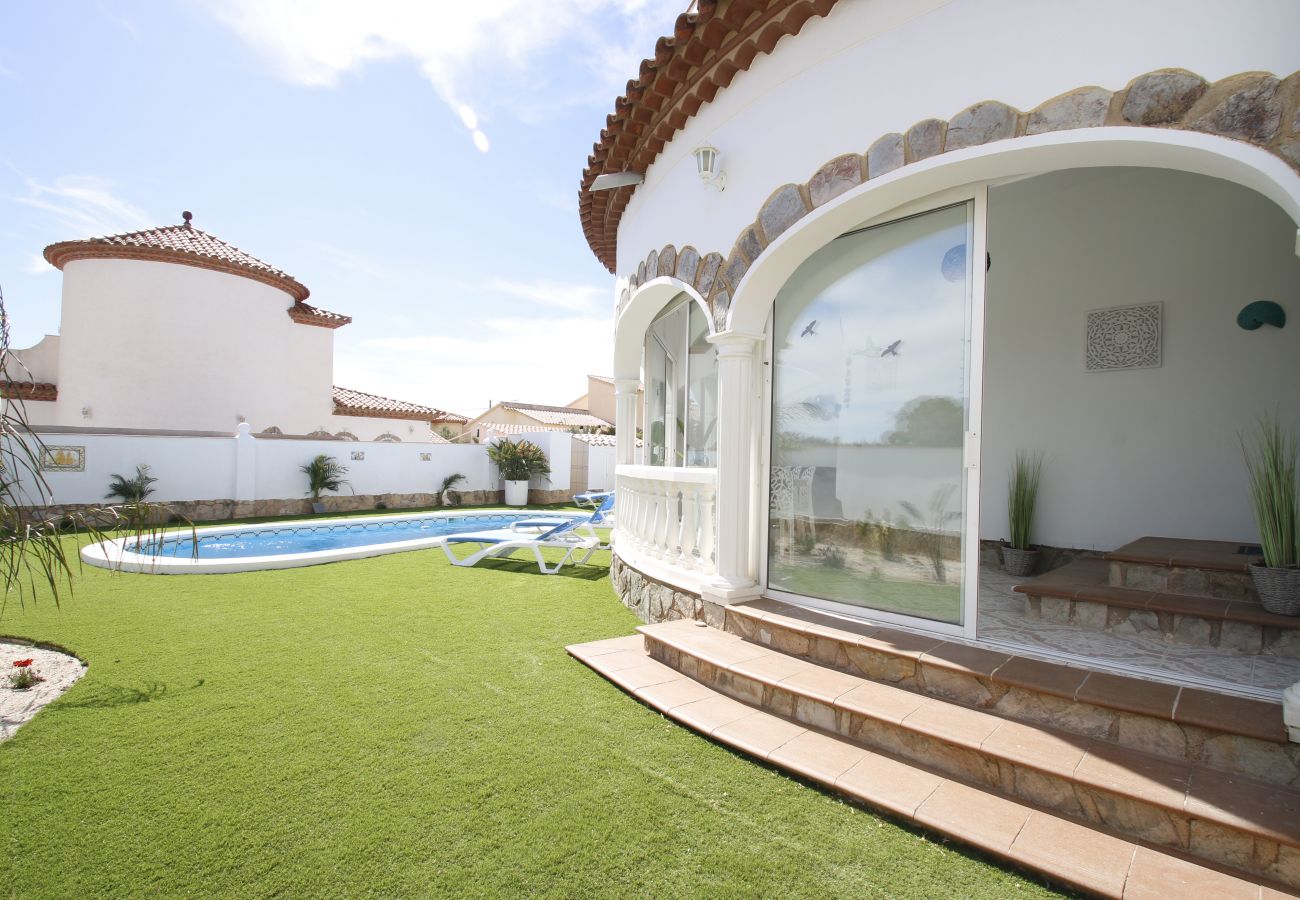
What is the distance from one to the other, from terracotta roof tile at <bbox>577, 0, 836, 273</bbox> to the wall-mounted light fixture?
65 cm

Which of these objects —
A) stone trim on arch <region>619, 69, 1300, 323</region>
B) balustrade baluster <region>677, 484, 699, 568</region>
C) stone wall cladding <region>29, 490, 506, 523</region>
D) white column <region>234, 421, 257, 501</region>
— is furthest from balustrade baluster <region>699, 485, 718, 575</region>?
white column <region>234, 421, 257, 501</region>

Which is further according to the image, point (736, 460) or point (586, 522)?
point (586, 522)

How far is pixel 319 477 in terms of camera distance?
17.7 metres

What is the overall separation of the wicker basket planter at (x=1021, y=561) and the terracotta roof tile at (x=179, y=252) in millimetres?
24906

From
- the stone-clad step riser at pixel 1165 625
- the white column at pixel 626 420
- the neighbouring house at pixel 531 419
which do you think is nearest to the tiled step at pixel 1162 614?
the stone-clad step riser at pixel 1165 625

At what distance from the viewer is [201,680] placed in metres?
4.71

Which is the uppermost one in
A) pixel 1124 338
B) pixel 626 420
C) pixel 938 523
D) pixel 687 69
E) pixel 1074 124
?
pixel 687 69

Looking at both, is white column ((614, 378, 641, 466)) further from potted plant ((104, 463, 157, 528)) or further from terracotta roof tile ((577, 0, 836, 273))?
potted plant ((104, 463, 157, 528))

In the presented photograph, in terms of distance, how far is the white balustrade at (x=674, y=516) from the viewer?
5795 millimetres

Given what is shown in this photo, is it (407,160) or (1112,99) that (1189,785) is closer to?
(1112,99)

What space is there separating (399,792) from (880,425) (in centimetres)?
414

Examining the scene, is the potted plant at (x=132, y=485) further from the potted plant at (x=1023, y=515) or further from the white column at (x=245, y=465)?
the potted plant at (x=1023, y=515)

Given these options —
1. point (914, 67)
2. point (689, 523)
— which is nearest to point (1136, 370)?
point (914, 67)

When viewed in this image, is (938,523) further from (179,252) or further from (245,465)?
(179,252)
